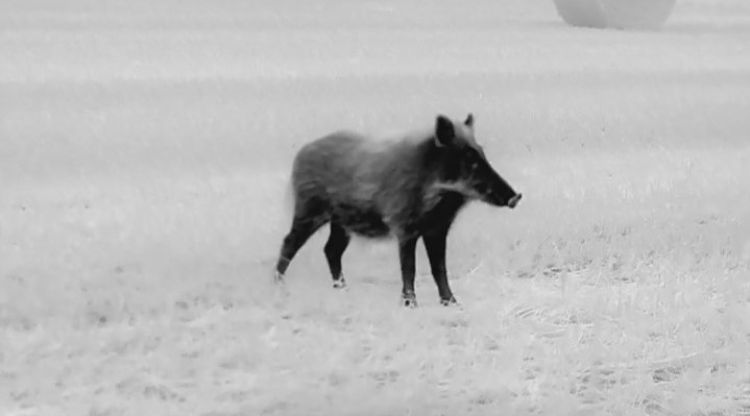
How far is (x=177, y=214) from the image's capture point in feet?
10.6

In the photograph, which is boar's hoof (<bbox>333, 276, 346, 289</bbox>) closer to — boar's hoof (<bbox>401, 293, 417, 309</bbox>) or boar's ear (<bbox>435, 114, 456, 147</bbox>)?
boar's hoof (<bbox>401, 293, 417, 309</bbox>)

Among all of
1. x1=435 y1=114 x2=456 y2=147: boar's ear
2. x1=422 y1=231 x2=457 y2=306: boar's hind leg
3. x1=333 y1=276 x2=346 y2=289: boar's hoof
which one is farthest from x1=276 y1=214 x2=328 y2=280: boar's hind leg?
x1=435 y1=114 x2=456 y2=147: boar's ear

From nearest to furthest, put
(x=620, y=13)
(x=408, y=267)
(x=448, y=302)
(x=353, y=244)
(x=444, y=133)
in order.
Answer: (x=444, y=133) < (x=408, y=267) < (x=448, y=302) < (x=353, y=244) < (x=620, y=13)

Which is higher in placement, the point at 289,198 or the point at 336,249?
the point at 289,198

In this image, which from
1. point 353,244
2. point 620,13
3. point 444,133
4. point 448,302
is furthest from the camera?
point 620,13

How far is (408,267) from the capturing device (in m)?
2.44

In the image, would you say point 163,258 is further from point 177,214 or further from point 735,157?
point 735,157

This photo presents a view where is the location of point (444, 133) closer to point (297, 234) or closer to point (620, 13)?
point (297, 234)

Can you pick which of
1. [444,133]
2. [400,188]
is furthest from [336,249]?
[444,133]

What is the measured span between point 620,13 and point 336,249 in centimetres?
583

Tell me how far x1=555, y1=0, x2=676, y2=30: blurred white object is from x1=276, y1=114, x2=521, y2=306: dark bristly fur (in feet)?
18.7

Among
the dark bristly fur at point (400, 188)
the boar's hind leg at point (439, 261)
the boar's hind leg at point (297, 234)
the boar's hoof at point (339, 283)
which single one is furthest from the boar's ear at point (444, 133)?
the boar's hoof at point (339, 283)

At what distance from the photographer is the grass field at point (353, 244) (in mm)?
2213

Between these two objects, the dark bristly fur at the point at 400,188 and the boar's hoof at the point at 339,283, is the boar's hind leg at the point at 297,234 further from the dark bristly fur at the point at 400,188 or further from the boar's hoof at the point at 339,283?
the boar's hoof at the point at 339,283
